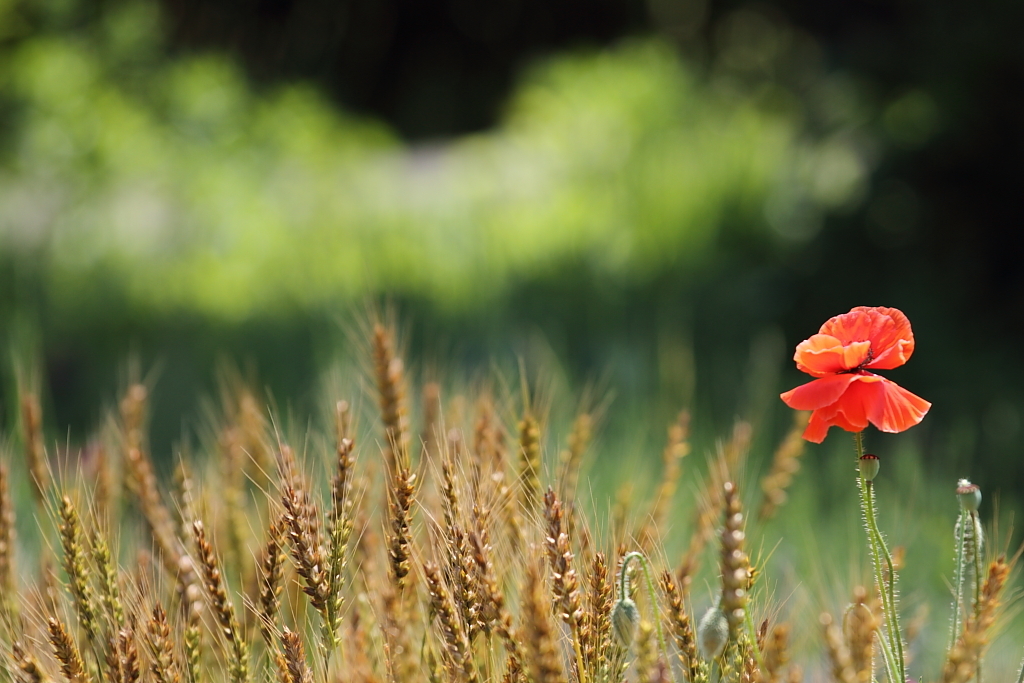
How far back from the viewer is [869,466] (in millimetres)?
1031

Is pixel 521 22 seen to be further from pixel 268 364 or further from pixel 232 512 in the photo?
pixel 232 512

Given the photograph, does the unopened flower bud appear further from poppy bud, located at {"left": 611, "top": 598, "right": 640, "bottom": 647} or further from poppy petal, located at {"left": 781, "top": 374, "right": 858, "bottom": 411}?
poppy petal, located at {"left": 781, "top": 374, "right": 858, "bottom": 411}

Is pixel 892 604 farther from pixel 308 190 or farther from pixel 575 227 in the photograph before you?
pixel 308 190

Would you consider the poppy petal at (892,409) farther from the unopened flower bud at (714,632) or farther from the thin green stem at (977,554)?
the unopened flower bud at (714,632)

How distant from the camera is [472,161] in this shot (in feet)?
26.3

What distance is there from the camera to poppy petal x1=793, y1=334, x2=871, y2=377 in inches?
39.9

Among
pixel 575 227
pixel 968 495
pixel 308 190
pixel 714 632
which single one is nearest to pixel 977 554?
pixel 968 495

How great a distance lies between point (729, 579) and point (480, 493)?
1.08 ft

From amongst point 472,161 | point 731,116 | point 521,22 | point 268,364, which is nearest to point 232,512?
point 268,364

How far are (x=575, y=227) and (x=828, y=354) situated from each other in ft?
14.4

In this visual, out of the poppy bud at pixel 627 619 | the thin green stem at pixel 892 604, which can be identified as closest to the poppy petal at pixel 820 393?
the thin green stem at pixel 892 604

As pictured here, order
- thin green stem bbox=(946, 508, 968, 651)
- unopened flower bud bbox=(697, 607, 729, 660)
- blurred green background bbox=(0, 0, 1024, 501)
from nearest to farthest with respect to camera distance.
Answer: unopened flower bud bbox=(697, 607, 729, 660) < thin green stem bbox=(946, 508, 968, 651) < blurred green background bbox=(0, 0, 1024, 501)

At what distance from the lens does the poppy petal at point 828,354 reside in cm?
101

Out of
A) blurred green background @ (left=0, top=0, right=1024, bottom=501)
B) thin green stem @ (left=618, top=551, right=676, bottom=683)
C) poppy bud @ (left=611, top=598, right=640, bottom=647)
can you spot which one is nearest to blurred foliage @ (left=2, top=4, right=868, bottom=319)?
blurred green background @ (left=0, top=0, right=1024, bottom=501)
